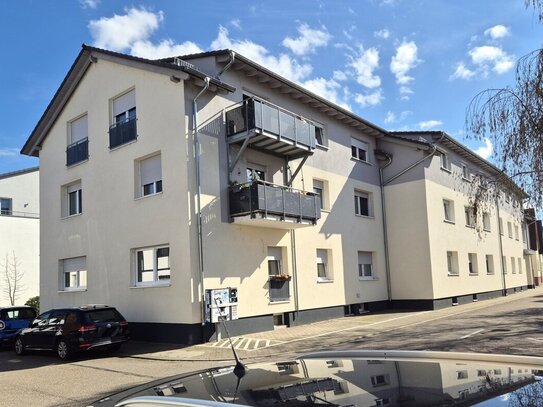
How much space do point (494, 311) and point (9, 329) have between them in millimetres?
17854

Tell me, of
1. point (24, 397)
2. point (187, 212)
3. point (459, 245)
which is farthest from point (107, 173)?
point (459, 245)

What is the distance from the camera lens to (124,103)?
17.9 meters

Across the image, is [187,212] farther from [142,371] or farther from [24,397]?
[24,397]

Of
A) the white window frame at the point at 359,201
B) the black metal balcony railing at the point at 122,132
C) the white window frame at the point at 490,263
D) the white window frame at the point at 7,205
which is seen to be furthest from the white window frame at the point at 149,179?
the white window frame at the point at 490,263

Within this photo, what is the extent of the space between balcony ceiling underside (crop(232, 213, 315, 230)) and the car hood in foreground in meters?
12.7

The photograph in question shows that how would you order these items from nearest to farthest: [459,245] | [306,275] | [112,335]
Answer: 1. [112,335]
2. [306,275]
3. [459,245]

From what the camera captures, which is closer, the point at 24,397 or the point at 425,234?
the point at 24,397

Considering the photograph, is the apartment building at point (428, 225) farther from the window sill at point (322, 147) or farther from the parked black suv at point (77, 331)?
the parked black suv at point (77, 331)

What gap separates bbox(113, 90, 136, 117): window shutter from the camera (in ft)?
57.8

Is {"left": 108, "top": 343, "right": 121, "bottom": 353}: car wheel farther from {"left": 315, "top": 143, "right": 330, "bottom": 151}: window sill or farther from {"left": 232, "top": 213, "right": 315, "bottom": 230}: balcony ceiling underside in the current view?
{"left": 315, "top": 143, "right": 330, "bottom": 151}: window sill

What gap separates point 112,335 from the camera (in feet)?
43.7

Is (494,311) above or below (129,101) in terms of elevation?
below

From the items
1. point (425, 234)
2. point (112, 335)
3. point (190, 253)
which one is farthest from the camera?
point (425, 234)

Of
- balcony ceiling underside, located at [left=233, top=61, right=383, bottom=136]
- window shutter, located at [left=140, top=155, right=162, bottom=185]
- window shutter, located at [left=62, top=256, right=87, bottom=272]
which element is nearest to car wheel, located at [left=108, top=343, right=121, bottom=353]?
window shutter, located at [left=140, top=155, right=162, bottom=185]
